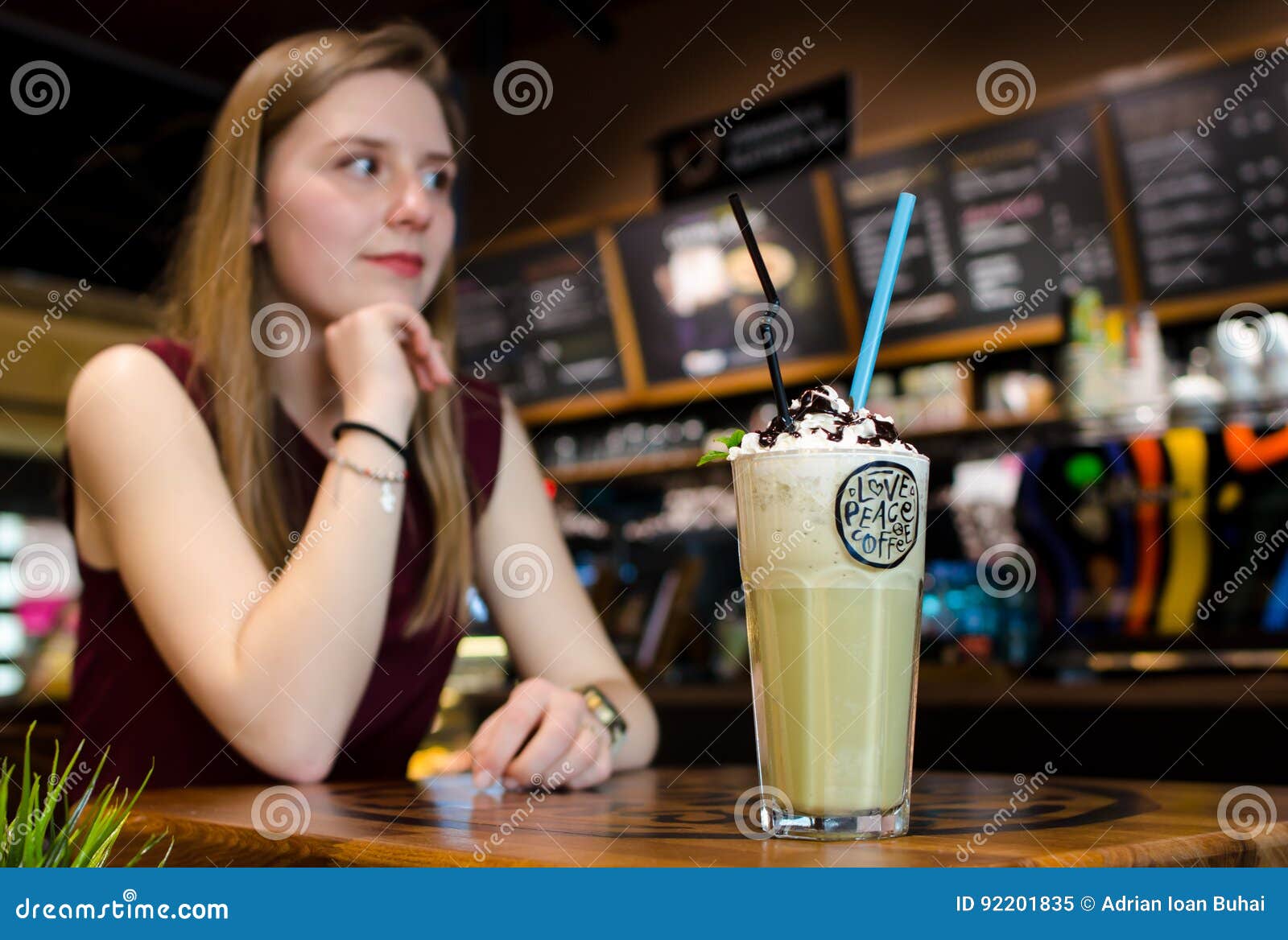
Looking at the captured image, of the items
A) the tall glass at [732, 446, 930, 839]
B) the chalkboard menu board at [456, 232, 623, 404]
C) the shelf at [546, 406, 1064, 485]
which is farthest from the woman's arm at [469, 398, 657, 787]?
the chalkboard menu board at [456, 232, 623, 404]

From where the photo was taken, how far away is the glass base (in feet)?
2.68

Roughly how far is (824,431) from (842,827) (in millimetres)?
275

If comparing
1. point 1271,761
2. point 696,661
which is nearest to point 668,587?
point 696,661

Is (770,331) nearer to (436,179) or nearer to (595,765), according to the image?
(595,765)

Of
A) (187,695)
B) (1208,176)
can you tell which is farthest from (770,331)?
(1208,176)

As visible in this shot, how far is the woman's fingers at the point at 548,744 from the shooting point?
1225 millimetres

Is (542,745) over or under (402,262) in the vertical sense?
under

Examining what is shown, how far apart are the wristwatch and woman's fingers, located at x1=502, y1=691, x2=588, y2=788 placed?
0.30 feet

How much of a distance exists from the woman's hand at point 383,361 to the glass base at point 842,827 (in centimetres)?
81

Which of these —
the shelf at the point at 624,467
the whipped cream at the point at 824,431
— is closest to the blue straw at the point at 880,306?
the whipped cream at the point at 824,431

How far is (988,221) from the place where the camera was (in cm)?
418

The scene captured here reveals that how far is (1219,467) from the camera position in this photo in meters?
2.68

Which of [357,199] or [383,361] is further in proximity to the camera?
[357,199]

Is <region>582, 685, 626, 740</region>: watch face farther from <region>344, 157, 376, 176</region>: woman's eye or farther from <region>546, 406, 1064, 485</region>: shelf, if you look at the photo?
<region>546, 406, 1064, 485</region>: shelf
